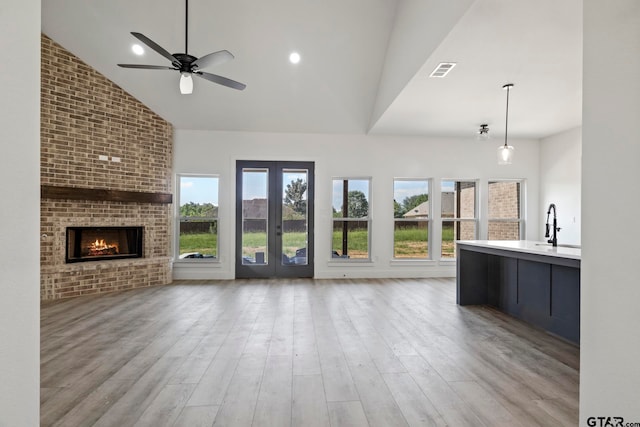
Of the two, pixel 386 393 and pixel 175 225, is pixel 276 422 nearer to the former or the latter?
pixel 386 393

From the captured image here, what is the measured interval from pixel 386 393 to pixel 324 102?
4993 millimetres

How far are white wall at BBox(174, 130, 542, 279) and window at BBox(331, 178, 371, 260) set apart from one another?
0.17m

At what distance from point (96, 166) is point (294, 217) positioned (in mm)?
3510

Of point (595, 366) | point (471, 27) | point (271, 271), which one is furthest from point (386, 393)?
point (271, 271)

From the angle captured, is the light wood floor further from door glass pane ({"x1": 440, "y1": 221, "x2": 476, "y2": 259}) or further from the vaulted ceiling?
the vaulted ceiling

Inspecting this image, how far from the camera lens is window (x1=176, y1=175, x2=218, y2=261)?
6.77 meters

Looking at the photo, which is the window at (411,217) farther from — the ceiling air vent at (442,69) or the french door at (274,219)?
the ceiling air vent at (442,69)

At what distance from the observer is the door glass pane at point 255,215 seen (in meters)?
6.84

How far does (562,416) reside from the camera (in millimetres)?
2092

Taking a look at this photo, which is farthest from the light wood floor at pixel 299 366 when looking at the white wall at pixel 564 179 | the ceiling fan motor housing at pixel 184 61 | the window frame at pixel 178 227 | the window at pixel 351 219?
the white wall at pixel 564 179

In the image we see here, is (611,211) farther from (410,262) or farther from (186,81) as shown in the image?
(410,262)

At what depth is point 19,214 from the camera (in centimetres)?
103

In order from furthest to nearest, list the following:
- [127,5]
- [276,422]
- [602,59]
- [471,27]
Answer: [127,5] < [471,27] < [276,422] < [602,59]

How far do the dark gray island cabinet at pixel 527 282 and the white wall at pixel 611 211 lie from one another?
203cm
